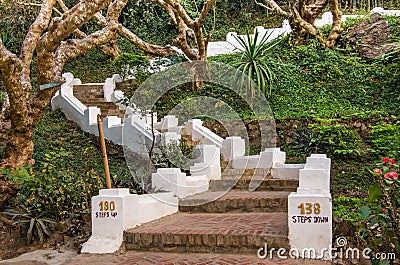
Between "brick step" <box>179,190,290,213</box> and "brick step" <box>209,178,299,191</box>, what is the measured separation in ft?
1.69

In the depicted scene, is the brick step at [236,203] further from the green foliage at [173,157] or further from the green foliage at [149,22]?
the green foliage at [149,22]

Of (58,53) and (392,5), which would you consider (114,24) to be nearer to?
(58,53)

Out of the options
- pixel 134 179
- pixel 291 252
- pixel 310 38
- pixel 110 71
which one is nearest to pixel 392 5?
pixel 310 38

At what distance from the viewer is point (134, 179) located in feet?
27.5

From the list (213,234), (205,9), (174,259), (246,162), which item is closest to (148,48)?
(205,9)

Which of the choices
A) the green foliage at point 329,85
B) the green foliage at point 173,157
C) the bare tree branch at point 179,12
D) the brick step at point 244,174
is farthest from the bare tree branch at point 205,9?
the brick step at point 244,174

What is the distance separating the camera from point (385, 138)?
10141mm

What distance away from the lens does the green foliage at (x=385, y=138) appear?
9484 mm

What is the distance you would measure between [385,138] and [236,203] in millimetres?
4536

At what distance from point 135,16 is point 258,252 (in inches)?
697

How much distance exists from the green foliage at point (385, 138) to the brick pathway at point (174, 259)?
15.8 ft

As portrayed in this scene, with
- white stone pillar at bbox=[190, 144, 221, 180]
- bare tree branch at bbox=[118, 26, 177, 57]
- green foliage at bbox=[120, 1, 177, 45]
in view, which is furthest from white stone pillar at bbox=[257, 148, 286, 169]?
green foliage at bbox=[120, 1, 177, 45]

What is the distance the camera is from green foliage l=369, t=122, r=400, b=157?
9484 mm

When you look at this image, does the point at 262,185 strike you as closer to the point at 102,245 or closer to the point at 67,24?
the point at 102,245
